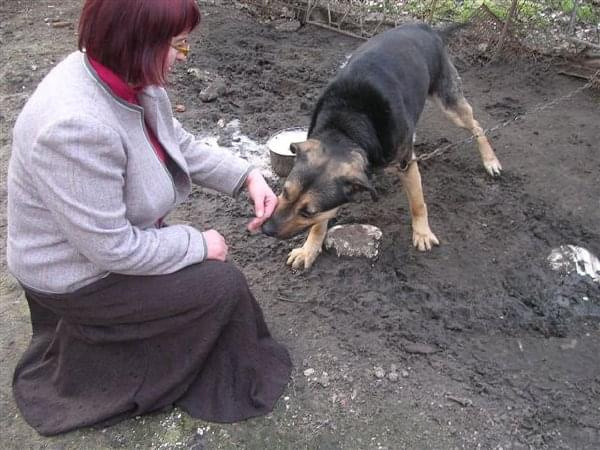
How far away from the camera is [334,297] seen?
357 centimetres

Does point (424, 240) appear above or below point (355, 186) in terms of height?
below

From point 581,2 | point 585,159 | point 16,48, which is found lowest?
point 16,48

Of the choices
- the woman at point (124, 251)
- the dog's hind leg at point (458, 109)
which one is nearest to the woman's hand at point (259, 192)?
the woman at point (124, 251)

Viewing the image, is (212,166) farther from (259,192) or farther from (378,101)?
(378,101)

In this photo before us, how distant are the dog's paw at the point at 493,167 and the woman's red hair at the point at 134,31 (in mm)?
3349

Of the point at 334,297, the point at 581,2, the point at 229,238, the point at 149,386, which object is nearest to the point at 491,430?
the point at 334,297

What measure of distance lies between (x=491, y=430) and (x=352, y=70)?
2.46 meters

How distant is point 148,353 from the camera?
103 inches

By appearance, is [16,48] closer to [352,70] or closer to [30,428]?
[352,70]

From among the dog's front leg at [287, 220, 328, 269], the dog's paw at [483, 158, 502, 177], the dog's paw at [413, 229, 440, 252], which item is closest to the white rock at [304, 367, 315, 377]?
the dog's front leg at [287, 220, 328, 269]

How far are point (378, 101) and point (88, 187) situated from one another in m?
2.26

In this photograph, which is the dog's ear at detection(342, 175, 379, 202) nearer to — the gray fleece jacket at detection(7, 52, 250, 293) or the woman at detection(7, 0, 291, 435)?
the woman at detection(7, 0, 291, 435)

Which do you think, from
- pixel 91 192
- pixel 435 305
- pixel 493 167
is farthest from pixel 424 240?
pixel 91 192

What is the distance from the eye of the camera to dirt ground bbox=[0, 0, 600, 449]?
275cm
